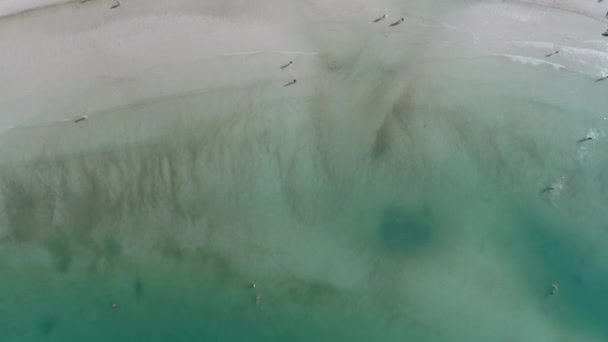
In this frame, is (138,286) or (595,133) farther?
(595,133)

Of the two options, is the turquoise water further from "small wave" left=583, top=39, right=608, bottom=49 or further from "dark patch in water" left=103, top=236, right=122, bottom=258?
"small wave" left=583, top=39, right=608, bottom=49

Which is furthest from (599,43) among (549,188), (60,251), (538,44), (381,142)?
(60,251)

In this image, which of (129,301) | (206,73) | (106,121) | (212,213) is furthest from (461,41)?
(129,301)

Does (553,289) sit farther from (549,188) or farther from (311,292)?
(311,292)

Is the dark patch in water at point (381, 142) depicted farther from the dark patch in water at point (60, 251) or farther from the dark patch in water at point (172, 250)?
the dark patch in water at point (60, 251)

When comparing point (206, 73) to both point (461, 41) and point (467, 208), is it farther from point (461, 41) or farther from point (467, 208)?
point (467, 208)

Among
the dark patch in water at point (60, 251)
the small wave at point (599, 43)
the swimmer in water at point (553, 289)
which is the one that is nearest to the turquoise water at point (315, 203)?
the dark patch in water at point (60, 251)

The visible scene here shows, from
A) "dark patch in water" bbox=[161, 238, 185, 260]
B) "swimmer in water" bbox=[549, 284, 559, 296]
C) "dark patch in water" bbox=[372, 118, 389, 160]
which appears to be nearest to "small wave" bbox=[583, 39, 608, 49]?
"dark patch in water" bbox=[372, 118, 389, 160]
